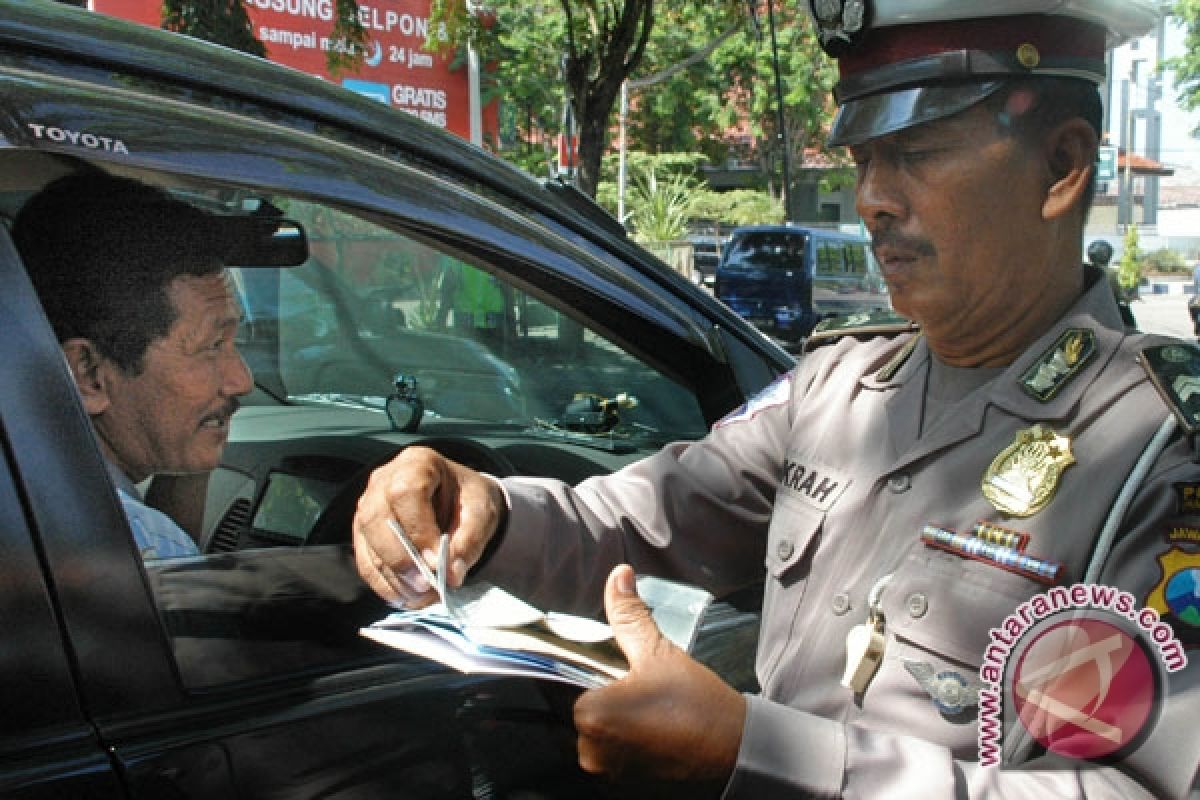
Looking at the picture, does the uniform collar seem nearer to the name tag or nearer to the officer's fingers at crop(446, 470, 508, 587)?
the officer's fingers at crop(446, 470, 508, 587)

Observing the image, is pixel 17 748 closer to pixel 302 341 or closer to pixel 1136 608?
pixel 302 341

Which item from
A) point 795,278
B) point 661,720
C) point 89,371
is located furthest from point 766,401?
point 795,278

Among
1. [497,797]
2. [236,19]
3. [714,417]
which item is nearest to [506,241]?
[714,417]

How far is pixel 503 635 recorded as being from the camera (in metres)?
1.08

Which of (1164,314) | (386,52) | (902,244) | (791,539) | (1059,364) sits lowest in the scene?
(1164,314)

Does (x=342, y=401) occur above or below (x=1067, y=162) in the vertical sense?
below

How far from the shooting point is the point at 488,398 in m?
2.08

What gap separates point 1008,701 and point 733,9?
32.0 feet

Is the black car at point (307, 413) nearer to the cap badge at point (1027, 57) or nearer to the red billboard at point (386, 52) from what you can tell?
the cap badge at point (1027, 57)

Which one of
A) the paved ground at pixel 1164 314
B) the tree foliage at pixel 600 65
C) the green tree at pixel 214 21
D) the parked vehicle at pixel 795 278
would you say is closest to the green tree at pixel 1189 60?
the paved ground at pixel 1164 314

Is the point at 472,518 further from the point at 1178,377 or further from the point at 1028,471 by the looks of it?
the point at 1178,377

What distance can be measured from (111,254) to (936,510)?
1067 mm

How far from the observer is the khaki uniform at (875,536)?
1.01m

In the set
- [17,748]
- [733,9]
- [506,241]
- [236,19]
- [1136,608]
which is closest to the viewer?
[1136,608]
